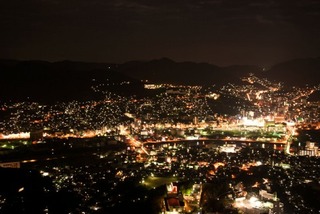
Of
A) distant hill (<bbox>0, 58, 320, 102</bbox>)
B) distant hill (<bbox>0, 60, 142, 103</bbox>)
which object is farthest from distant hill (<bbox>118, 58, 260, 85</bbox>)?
distant hill (<bbox>0, 60, 142, 103</bbox>)

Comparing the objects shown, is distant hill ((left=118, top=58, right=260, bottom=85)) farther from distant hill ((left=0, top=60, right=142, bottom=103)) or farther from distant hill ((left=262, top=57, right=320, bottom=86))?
distant hill ((left=0, top=60, right=142, bottom=103))

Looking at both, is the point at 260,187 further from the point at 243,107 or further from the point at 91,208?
the point at 243,107

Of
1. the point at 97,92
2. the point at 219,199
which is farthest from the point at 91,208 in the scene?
the point at 97,92

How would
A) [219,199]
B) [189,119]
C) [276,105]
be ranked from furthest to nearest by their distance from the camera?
1. [276,105]
2. [189,119]
3. [219,199]

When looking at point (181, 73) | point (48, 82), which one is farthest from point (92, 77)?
point (181, 73)

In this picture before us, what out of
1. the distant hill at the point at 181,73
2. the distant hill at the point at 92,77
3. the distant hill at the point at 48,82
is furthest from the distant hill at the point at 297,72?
the distant hill at the point at 48,82
